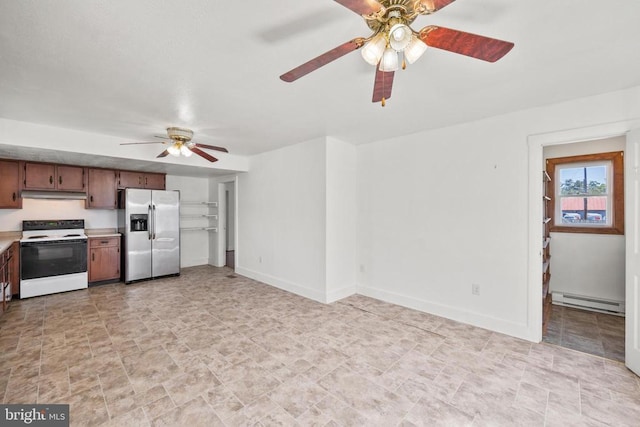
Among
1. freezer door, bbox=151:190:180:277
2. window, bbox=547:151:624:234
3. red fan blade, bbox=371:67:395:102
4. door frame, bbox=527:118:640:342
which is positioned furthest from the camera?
freezer door, bbox=151:190:180:277

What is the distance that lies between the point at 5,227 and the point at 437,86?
666cm

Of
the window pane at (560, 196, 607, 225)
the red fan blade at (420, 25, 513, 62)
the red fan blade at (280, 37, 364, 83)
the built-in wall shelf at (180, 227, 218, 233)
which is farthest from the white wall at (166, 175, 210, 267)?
the window pane at (560, 196, 607, 225)

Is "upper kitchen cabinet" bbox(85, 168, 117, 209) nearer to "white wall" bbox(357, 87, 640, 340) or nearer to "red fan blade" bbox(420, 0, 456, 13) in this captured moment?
"white wall" bbox(357, 87, 640, 340)

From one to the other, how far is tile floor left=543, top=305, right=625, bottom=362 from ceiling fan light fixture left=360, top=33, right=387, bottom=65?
334 centimetres

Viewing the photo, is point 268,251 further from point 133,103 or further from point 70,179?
point 70,179

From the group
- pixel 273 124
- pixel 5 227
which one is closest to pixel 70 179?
pixel 5 227

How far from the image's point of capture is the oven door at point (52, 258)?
4211 millimetres

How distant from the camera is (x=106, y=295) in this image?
442 centimetres

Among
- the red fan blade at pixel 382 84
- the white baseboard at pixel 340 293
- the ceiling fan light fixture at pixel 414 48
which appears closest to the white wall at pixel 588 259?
the white baseboard at pixel 340 293

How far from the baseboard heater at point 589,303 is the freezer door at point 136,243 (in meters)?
6.84

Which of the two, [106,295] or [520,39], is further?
[106,295]

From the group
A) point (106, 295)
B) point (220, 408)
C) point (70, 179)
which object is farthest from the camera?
point (70, 179)

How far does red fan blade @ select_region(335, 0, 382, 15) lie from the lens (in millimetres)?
1087

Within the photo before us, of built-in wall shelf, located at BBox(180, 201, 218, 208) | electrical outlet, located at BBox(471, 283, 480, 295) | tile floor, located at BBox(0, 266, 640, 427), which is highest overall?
built-in wall shelf, located at BBox(180, 201, 218, 208)
